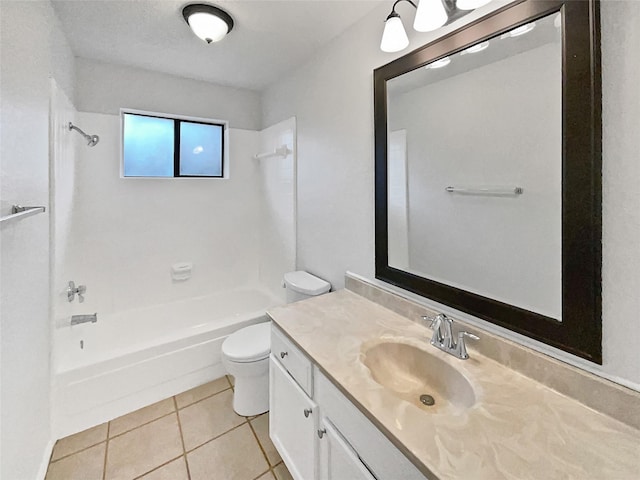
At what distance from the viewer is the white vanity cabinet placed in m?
0.86

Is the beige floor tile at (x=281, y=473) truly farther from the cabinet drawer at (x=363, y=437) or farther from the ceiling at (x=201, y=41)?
the ceiling at (x=201, y=41)

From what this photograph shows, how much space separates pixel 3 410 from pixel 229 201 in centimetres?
224

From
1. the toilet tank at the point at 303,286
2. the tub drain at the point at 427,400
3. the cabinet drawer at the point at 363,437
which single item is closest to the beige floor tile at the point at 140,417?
the toilet tank at the point at 303,286

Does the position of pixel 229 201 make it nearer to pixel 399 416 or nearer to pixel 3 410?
pixel 3 410

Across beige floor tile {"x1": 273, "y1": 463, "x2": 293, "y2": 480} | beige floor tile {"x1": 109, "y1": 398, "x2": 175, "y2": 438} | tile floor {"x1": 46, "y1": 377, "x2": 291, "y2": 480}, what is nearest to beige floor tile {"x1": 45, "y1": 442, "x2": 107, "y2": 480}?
tile floor {"x1": 46, "y1": 377, "x2": 291, "y2": 480}

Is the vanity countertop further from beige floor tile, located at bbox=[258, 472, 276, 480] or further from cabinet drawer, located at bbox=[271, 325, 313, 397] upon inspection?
beige floor tile, located at bbox=[258, 472, 276, 480]

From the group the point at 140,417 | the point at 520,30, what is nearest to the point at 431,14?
the point at 520,30

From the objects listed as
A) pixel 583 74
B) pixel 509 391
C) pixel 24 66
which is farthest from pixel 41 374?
pixel 583 74

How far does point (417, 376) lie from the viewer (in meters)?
1.21

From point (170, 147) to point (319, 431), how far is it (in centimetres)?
265

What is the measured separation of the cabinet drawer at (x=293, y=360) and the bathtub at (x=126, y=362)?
1.02 meters

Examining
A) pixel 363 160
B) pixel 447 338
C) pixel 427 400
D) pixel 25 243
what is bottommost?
pixel 427 400

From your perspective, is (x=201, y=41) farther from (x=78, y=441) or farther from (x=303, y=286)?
(x=78, y=441)

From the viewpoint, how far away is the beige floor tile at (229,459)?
5.01 feet
